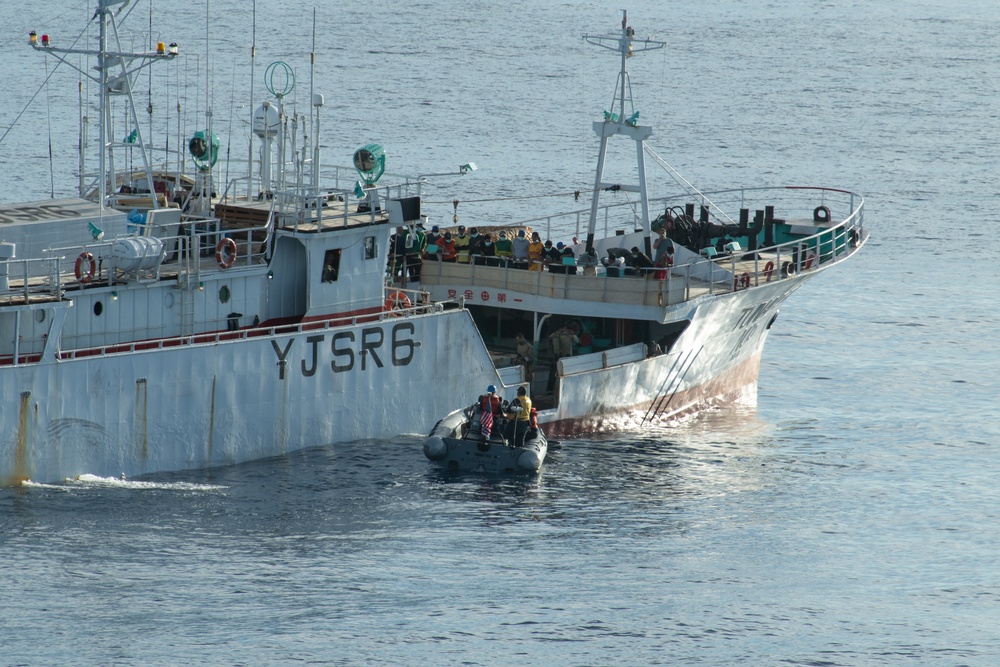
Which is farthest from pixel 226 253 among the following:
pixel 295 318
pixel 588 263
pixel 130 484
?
pixel 588 263

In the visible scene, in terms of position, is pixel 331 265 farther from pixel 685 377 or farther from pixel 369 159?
pixel 685 377

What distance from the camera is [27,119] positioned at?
85625 millimetres

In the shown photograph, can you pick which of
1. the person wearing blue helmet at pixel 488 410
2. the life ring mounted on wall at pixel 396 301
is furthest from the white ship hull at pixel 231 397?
the person wearing blue helmet at pixel 488 410

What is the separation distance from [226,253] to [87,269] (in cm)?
354

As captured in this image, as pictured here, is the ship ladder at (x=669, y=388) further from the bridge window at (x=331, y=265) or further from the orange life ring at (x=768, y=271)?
the bridge window at (x=331, y=265)

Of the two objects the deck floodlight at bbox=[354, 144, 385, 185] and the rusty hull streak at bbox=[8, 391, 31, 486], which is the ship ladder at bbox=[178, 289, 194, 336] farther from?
the deck floodlight at bbox=[354, 144, 385, 185]

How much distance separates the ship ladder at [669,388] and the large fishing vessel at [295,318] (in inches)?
2.6

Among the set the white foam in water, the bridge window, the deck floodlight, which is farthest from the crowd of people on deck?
the white foam in water

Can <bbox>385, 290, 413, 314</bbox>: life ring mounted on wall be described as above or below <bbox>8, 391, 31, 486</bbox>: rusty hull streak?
above

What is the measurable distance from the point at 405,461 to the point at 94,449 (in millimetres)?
7706

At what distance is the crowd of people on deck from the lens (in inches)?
1671

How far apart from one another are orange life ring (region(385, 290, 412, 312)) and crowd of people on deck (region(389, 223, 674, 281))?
1.47m

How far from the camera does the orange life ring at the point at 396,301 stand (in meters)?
40.7

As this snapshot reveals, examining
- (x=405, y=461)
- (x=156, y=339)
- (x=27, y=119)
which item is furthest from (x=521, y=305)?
(x=27, y=119)
